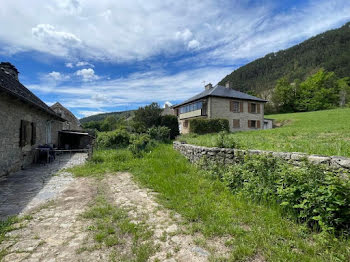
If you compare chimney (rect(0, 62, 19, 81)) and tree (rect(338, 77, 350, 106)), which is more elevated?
tree (rect(338, 77, 350, 106))

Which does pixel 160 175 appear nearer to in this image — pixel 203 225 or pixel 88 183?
pixel 88 183

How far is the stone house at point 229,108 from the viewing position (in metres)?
21.8

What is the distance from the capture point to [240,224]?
284 centimetres

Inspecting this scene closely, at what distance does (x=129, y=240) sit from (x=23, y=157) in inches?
317

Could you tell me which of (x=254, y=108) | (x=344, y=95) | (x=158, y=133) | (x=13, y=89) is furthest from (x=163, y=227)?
(x=344, y=95)

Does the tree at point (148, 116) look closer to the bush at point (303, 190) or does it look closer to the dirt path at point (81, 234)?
the dirt path at point (81, 234)

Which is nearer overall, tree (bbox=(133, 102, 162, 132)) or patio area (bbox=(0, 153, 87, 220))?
patio area (bbox=(0, 153, 87, 220))

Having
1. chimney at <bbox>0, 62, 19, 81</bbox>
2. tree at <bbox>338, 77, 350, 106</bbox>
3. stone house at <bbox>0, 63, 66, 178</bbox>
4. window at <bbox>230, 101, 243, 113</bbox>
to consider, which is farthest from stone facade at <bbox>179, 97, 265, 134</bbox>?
tree at <bbox>338, 77, 350, 106</bbox>

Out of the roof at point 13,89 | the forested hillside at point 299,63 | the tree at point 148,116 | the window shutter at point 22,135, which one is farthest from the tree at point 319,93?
the window shutter at point 22,135

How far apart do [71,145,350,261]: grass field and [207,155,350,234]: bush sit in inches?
7.3

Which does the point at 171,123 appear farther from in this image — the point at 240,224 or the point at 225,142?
the point at 240,224

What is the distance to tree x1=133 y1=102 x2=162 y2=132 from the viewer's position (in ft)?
66.1

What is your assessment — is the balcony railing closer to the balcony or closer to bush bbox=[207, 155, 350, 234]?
the balcony

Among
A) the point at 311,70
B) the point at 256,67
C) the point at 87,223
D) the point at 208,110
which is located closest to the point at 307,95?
the point at 311,70
